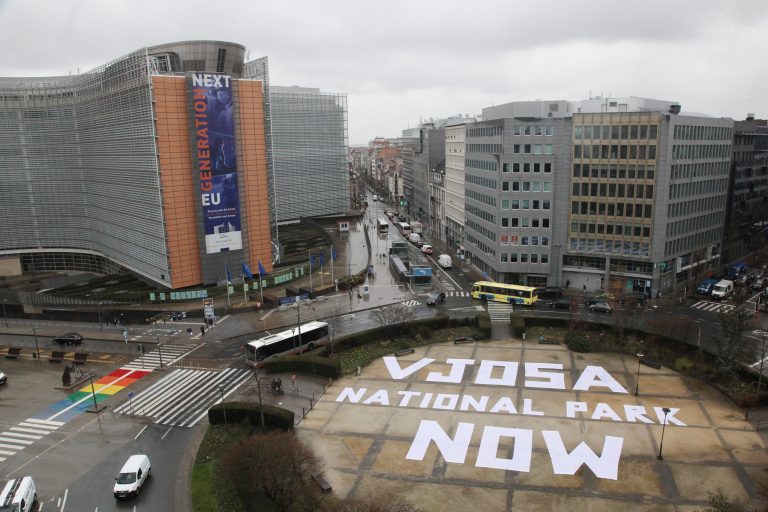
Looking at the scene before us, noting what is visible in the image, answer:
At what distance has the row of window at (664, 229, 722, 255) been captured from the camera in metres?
84.4

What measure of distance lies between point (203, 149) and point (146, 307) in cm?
2349

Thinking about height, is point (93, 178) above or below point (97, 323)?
above

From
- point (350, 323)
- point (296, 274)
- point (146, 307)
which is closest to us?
point (350, 323)

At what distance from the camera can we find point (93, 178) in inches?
4072

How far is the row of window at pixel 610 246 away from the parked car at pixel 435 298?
21324 mm

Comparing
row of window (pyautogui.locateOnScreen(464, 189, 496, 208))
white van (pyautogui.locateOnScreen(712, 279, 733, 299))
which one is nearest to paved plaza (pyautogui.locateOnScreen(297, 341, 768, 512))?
white van (pyautogui.locateOnScreen(712, 279, 733, 299))

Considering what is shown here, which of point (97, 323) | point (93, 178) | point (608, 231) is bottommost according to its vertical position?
point (97, 323)

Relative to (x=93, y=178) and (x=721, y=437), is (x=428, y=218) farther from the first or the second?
(x=721, y=437)

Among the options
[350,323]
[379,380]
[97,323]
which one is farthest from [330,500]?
[97,323]

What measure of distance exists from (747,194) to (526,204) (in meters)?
52.2

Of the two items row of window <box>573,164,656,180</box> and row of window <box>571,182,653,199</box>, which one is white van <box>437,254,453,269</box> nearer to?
row of window <box>571,182,653,199</box>

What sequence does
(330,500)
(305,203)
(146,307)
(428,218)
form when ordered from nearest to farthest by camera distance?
(330,500), (146,307), (305,203), (428,218)

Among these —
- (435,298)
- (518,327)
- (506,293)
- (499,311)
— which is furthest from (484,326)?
(506,293)

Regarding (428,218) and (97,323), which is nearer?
(97,323)
